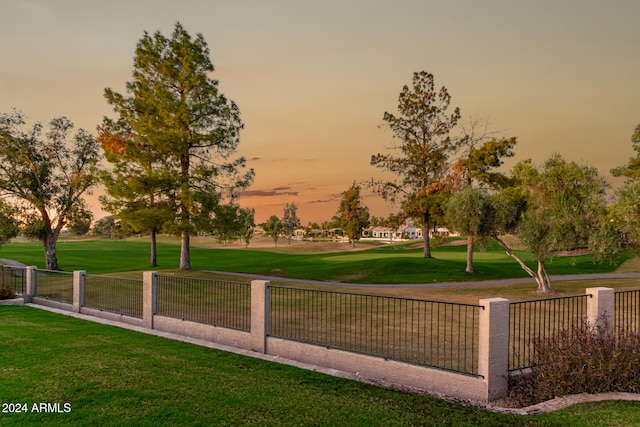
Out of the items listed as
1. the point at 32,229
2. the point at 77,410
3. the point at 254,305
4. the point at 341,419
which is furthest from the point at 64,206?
the point at 341,419

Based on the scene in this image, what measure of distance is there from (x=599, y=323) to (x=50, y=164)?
139 feet

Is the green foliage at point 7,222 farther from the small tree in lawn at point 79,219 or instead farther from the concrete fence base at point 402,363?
the concrete fence base at point 402,363

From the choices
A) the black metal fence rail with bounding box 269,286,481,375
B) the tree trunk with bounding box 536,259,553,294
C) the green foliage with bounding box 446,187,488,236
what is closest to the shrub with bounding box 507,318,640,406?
the black metal fence rail with bounding box 269,286,481,375

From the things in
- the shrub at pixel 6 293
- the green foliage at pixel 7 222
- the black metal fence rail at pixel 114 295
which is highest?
the green foliage at pixel 7 222

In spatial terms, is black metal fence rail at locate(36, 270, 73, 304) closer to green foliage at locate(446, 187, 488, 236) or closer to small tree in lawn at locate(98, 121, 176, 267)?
small tree in lawn at locate(98, 121, 176, 267)

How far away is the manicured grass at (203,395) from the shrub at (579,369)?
2.52 feet

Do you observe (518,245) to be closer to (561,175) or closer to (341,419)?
(561,175)

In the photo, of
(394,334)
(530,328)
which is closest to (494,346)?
(394,334)

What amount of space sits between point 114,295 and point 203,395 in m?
10.7

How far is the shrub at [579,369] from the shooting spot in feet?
26.2

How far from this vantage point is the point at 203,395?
7.37m

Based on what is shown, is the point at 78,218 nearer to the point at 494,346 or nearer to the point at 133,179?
the point at 133,179

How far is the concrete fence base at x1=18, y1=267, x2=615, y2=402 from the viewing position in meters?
7.84

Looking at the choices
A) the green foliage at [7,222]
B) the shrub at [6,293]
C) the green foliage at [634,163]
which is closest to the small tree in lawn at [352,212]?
the green foliage at [634,163]
